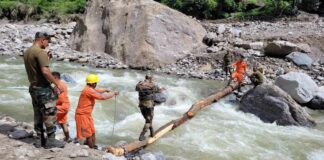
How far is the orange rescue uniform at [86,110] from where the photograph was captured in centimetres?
764

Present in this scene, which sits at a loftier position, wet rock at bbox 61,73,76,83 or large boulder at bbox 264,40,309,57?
large boulder at bbox 264,40,309,57

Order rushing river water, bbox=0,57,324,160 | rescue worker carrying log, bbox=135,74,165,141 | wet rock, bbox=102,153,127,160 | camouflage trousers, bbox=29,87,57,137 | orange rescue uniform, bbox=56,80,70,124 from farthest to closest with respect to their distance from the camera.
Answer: rushing river water, bbox=0,57,324,160
rescue worker carrying log, bbox=135,74,165,141
orange rescue uniform, bbox=56,80,70,124
wet rock, bbox=102,153,127,160
camouflage trousers, bbox=29,87,57,137

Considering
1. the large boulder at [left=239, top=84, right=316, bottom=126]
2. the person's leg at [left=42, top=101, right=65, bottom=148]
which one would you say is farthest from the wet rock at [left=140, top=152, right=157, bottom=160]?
the large boulder at [left=239, top=84, right=316, bottom=126]

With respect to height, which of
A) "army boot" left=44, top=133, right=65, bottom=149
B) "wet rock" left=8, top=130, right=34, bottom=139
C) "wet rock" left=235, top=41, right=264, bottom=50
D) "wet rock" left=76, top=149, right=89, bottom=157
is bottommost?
"wet rock" left=235, top=41, right=264, bottom=50

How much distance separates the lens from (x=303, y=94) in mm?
14438

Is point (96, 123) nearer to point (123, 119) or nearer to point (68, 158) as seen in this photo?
point (123, 119)

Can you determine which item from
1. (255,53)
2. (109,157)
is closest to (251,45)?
(255,53)

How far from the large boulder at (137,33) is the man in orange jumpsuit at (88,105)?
11331mm

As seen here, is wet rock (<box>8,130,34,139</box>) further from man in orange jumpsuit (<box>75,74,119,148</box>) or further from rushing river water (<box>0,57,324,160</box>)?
rushing river water (<box>0,57,324,160</box>)

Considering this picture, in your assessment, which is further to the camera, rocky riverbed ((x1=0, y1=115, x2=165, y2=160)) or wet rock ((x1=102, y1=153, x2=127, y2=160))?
wet rock ((x1=102, y1=153, x2=127, y2=160))

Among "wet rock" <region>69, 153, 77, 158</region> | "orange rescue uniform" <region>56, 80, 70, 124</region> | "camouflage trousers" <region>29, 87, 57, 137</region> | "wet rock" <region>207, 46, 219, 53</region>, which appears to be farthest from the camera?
"wet rock" <region>207, 46, 219, 53</region>

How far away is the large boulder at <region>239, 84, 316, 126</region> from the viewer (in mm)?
12471

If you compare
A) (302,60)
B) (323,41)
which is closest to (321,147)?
(302,60)

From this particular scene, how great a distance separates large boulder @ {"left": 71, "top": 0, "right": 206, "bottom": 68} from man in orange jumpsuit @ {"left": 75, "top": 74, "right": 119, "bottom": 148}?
446 inches
